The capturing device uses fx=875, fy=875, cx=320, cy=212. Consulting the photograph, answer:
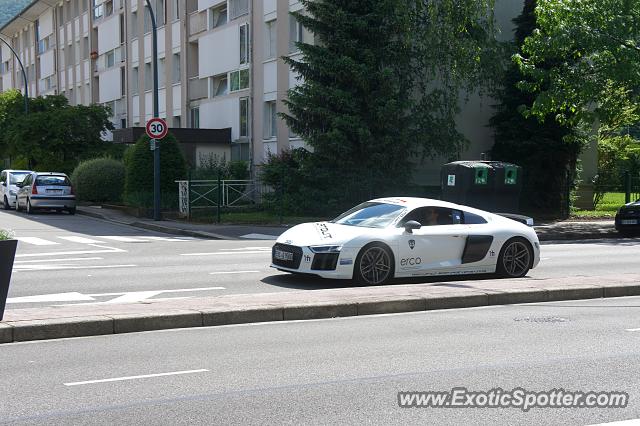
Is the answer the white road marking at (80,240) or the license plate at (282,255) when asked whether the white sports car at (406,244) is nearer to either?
the license plate at (282,255)

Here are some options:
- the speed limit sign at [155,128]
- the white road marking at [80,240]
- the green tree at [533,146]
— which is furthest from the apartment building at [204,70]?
the white road marking at [80,240]

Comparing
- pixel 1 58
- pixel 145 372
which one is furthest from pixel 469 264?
pixel 1 58

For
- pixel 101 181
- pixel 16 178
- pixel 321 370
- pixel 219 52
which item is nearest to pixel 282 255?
pixel 321 370

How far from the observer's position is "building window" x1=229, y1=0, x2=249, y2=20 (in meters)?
38.6

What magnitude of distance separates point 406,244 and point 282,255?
190 centimetres

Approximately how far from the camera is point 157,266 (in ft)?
53.2

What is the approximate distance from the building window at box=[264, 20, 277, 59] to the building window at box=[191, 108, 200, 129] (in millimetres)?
8249

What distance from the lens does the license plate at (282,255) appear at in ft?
43.3

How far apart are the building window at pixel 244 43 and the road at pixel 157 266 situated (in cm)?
1528

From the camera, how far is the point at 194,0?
144 ft

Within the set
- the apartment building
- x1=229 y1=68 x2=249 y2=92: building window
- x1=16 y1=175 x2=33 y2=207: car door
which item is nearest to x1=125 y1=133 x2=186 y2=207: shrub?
the apartment building

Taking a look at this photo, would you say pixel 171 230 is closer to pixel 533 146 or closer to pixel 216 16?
pixel 533 146

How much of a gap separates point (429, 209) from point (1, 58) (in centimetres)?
8088

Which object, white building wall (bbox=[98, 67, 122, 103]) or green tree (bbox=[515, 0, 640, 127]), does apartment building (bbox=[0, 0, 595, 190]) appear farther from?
green tree (bbox=[515, 0, 640, 127])
